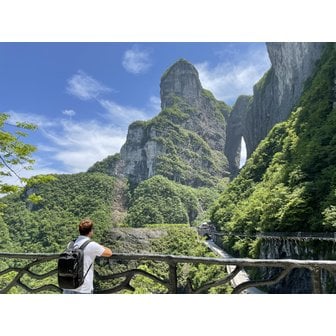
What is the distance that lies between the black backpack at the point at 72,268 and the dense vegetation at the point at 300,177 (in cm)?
2393

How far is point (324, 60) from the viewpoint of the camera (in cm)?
6600

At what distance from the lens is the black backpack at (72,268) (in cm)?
433

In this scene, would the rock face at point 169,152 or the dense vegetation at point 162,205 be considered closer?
the dense vegetation at point 162,205

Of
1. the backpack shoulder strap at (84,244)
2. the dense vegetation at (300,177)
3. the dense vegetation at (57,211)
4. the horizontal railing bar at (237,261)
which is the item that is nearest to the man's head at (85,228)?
the backpack shoulder strap at (84,244)

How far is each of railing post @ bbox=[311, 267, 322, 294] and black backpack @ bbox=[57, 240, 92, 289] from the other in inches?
103

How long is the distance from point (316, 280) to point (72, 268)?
9.08ft

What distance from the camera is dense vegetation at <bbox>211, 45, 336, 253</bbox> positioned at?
1229 inches

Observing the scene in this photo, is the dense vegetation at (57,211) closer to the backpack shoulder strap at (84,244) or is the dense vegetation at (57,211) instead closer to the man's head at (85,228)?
the man's head at (85,228)

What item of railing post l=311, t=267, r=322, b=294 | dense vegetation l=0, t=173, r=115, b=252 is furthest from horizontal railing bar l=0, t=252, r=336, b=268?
dense vegetation l=0, t=173, r=115, b=252

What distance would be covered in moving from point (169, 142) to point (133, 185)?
1038 inches

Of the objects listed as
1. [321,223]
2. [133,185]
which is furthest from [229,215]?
[133,185]

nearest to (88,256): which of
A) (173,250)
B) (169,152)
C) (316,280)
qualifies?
(316,280)

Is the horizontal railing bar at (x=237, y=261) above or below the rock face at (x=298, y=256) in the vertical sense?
above

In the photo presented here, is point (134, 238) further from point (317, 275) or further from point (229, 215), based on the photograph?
point (317, 275)
